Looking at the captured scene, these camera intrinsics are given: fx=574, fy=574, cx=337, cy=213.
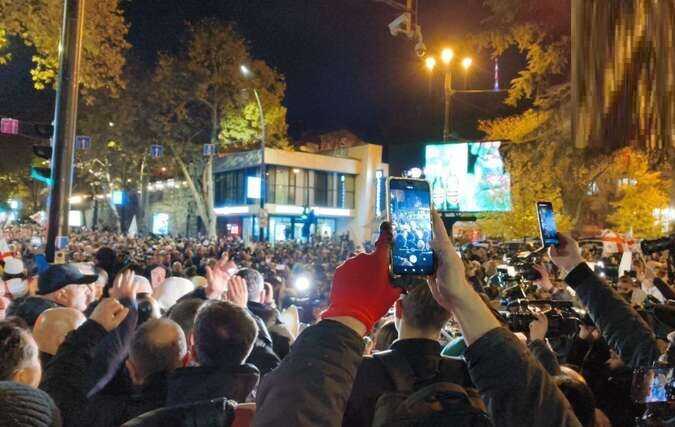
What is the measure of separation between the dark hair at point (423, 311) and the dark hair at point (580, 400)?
54 centimetres

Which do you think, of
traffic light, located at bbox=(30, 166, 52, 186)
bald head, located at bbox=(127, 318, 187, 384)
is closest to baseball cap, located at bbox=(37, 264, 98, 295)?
bald head, located at bbox=(127, 318, 187, 384)

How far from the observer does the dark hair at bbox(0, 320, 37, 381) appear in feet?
7.25

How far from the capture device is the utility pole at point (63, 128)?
897cm

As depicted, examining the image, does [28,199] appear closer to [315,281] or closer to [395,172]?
[395,172]

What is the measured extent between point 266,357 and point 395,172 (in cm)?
5469

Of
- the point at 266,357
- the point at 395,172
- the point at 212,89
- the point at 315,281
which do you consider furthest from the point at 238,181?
the point at 266,357

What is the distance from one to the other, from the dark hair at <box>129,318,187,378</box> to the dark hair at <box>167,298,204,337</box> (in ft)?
3.51

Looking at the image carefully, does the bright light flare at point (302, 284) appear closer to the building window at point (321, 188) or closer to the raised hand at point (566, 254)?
the raised hand at point (566, 254)

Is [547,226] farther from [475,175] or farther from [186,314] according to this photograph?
[475,175]

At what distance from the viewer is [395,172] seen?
58.1 m

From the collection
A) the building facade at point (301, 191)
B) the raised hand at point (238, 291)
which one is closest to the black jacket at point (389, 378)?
the raised hand at point (238, 291)

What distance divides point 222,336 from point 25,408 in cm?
123

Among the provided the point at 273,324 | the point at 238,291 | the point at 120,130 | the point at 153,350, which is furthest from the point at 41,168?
the point at 120,130

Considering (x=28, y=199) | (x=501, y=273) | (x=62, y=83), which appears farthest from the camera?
(x=28, y=199)
